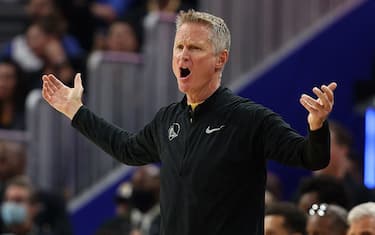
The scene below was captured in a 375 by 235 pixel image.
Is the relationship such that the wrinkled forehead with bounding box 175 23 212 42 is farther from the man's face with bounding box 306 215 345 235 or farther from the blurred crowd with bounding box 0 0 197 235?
the blurred crowd with bounding box 0 0 197 235

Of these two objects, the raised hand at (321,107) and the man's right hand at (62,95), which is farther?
the man's right hand at (62,95)

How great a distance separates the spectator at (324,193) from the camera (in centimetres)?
810

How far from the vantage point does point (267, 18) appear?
1148 centimetres

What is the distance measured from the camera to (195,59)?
560 cm

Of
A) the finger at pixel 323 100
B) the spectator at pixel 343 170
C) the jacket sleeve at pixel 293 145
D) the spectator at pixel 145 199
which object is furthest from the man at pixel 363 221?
the spectator at pixel 145 199

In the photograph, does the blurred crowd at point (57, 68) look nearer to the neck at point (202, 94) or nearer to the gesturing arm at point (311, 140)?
the neck at point (202, 94)

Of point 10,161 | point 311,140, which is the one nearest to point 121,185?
point 10,161

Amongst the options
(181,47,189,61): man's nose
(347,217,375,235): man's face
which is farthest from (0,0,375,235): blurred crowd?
(181,47,189,61): man's nose

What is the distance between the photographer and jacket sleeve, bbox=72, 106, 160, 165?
Answer: 19.6 feet

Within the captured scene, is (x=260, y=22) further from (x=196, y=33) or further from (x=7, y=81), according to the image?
(x=196, y=33)

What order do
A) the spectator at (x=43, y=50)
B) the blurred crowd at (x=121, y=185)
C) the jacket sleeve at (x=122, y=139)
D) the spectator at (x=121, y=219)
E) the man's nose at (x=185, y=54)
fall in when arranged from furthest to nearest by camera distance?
1. the spectator at (x=43, y=50)
2. the spectator at (x=121, y=219)
3. the blurred crowd at (x=121, y=185)
4. the jacket sleeve at (x=122, y=139)
5. the man's nose at (x=185, y=54)

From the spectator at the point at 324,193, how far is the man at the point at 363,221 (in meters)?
1.08

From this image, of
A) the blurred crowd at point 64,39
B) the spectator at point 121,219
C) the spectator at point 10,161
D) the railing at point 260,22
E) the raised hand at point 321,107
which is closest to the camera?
the raised hand at point 321,107

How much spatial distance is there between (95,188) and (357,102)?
2.68m
